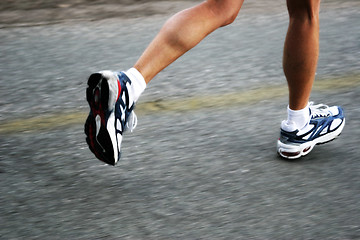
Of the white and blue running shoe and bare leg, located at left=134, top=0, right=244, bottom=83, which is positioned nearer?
bare leg, located at left=134, top=0, right=244, bottom=83

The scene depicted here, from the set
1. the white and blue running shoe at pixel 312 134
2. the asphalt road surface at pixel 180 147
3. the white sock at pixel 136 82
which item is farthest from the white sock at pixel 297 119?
the white sock at pixel 136 82

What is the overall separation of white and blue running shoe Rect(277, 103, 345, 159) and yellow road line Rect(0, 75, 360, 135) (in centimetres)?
69

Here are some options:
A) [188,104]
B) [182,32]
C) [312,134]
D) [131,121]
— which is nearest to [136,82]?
[131,121]

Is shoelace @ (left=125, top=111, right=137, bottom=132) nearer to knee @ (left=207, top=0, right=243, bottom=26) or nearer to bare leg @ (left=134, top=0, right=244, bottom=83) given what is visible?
bare leg @ (left=134, top=0, right=244, bottom=83)

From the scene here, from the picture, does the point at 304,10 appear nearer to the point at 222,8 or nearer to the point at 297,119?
the point at 222,8

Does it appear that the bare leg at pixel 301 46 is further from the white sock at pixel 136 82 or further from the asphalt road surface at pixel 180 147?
the white sock at pixel 136 82

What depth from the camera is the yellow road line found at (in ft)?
11.4

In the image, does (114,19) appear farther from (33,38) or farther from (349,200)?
(349,200)

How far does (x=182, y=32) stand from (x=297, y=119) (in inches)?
25.8

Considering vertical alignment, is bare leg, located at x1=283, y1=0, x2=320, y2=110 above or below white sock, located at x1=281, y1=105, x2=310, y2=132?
above

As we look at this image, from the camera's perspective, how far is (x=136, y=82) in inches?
106

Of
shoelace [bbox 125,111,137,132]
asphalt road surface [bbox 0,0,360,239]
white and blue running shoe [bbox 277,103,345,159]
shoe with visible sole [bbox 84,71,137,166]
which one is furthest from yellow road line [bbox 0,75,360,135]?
shoe with visible sole [bbox 84,71,137,166]

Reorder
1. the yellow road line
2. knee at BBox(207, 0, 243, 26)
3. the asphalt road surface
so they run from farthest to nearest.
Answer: the yellow road line → knee at BBox(207, 0, 243, 26) → the asphalt road surface

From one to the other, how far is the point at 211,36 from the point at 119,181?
7.06 ft
